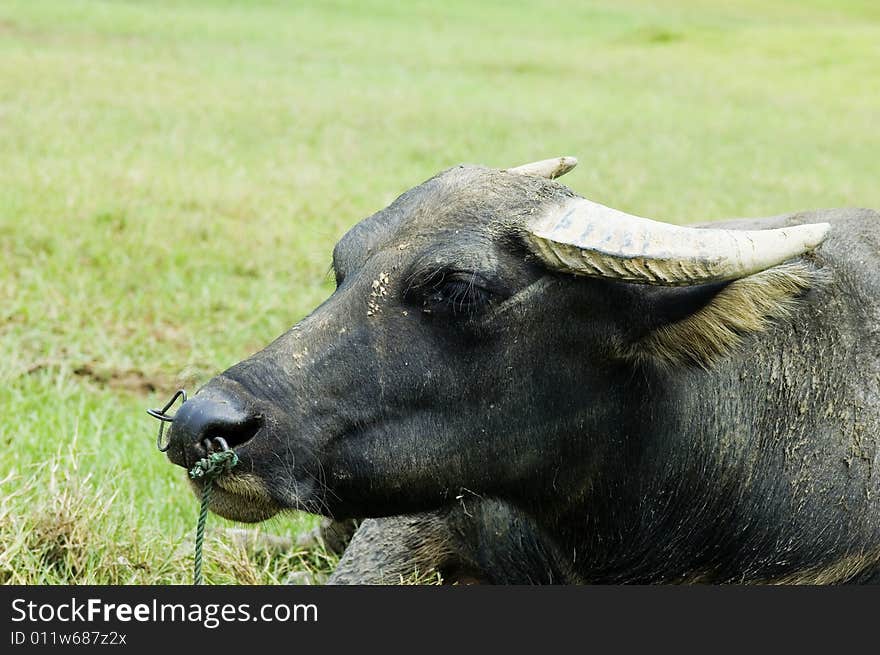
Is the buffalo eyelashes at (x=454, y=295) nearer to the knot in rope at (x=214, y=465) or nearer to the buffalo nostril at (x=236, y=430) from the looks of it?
the buffalo nostril at (x=236, y=430)

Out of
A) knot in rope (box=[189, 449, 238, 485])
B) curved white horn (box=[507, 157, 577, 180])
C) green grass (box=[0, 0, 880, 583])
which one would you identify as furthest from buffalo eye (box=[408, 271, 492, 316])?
green grass (box=[0, 0, 880, 583])

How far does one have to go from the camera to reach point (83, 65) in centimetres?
1673

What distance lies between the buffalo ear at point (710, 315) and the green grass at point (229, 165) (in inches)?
70.6

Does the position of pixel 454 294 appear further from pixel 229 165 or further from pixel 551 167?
pixel 229 165

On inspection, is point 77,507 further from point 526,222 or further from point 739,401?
point 739,401

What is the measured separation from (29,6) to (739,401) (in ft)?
75.2

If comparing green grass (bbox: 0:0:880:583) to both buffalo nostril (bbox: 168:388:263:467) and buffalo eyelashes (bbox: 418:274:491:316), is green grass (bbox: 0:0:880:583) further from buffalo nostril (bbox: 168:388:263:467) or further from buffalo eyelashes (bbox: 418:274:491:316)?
buffalo eyelashes (bbox: 418:274:491:316)

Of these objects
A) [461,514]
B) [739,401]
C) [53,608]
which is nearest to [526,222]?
[739,401]

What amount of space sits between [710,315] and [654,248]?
0.30 m

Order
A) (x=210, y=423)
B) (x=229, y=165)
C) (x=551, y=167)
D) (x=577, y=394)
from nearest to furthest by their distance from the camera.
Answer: (x=210, y=423) → (x=577, y=394) → (x=551, y=167) → (x=229, y=165)

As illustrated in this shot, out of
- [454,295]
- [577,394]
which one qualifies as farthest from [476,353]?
[577,394]

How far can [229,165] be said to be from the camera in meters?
11.2

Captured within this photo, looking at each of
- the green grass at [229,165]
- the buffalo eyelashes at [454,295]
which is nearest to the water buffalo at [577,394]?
the buffalo eyelashes at [454,295]

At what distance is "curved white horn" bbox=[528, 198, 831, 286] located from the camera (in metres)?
3.04
